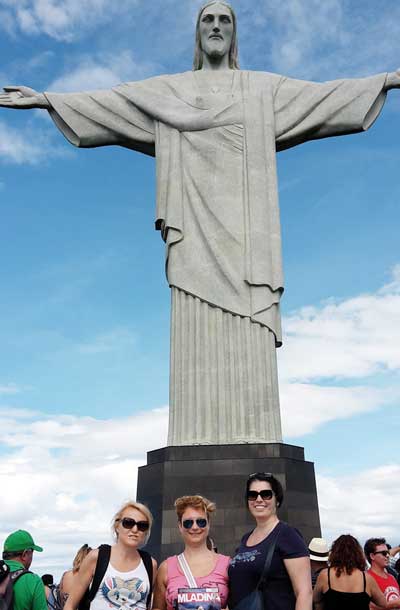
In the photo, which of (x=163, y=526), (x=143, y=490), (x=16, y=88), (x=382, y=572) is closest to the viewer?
(x=382, y=572)

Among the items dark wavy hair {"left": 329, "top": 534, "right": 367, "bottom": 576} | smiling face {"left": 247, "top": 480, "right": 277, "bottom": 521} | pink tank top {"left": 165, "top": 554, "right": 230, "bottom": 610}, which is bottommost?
pink tank top {"left": 165, "top": 554, "right": 230, "bottom": 610}

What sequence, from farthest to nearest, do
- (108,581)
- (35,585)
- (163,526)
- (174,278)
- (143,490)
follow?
(174,278) → (143,490) → (163,526) → (35,585) → (108,581)

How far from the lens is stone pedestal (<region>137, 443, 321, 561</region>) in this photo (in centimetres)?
892

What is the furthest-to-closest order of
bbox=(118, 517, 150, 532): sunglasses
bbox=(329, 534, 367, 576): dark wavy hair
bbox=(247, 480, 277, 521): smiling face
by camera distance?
1. bbox=(329, 534, 367, 576): dark wavy hair
2. bbox=(247, 480, 277, 521): smiling face
3. bbox=(118, 517, 150, 532): sunglasses

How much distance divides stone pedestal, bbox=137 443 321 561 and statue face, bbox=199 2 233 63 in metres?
6.80

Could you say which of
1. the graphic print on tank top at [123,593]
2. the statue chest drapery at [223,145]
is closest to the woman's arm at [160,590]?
the graphic print on tank top at [123,593]

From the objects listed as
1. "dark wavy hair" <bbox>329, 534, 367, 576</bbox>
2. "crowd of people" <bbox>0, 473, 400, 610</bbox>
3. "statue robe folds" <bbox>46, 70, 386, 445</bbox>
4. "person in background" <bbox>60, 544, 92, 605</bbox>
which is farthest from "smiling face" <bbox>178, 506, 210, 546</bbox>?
"statue robe folds" <bbox>46, 70, 386, 445</bbox>

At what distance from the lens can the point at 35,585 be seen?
4398mm

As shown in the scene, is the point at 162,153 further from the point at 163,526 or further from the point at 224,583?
the point at 224,583

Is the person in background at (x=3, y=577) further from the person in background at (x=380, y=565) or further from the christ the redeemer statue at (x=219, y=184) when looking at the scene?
the christ the redeemer statue at (x=219, y=184)

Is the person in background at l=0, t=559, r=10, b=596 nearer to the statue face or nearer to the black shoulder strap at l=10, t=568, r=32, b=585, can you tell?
the black shoulder strap at l=10, t=568, r=32, b=585

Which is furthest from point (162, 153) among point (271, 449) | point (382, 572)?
point (382, 572)

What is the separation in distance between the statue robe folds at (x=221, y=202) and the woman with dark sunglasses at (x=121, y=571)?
17.6 ft

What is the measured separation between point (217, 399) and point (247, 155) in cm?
398
